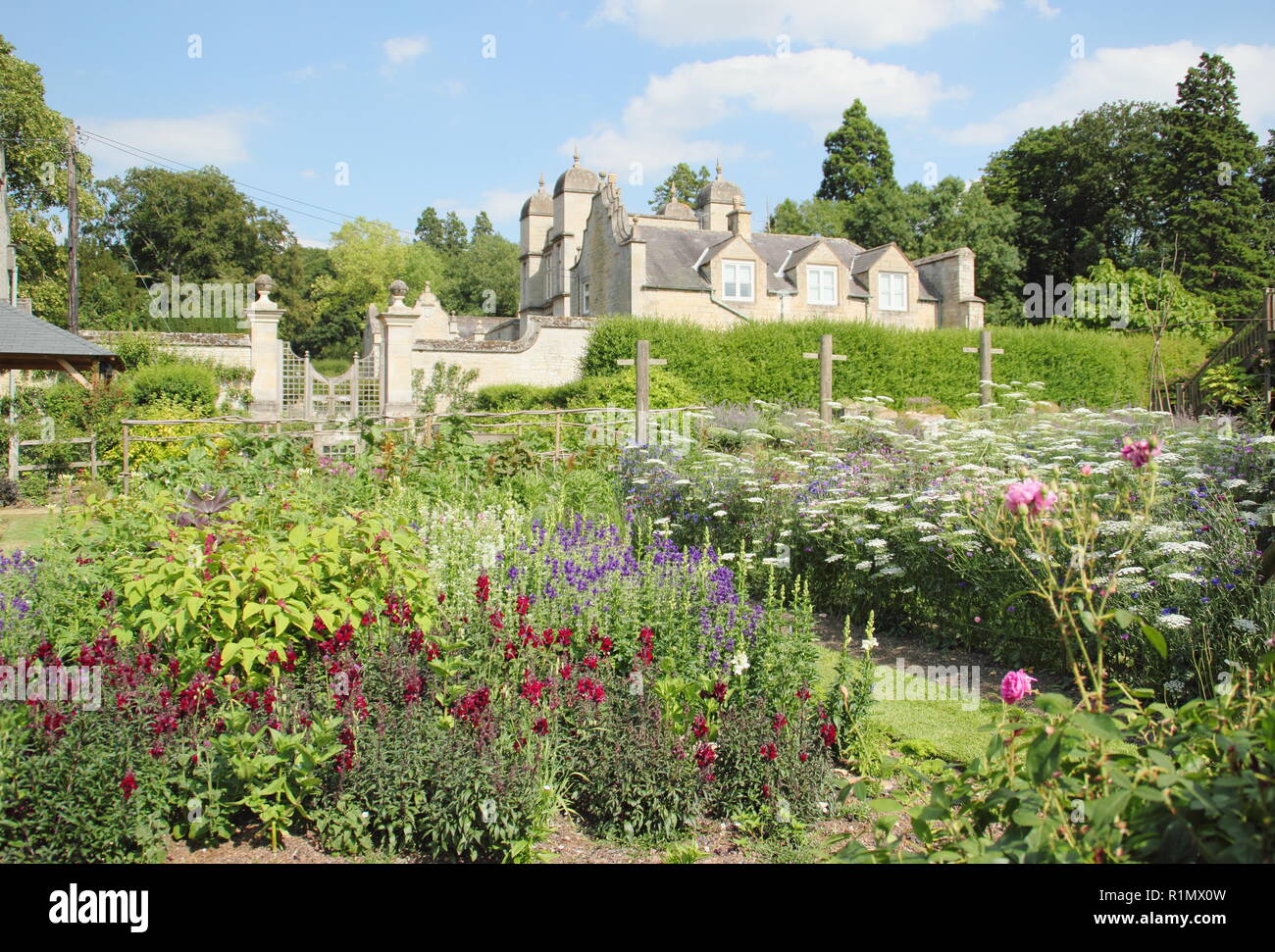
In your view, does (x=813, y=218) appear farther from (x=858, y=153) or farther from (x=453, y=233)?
(x=453, y=233)

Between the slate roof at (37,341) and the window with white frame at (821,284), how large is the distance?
2502 cm

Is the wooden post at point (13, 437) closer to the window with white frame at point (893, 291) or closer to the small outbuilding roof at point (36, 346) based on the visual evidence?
the small outbuilding roof at point (36, 346)

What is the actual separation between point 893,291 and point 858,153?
24.1 meters

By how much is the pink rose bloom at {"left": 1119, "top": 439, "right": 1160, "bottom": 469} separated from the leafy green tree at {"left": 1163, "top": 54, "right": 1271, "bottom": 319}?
42.4m

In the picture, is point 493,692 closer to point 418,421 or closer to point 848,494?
point 848,494

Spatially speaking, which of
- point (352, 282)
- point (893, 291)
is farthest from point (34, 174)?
point (893, 291)

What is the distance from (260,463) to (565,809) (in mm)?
6383

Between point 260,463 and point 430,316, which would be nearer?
point 260,463

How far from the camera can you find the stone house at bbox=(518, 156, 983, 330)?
3130 cm

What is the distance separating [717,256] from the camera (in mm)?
31672

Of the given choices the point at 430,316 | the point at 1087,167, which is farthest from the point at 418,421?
the point at 1087,167

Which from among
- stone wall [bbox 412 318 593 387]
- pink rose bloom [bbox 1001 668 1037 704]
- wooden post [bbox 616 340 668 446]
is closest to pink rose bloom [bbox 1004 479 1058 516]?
pink rose bloom [bbox 1001 668 1037 704]

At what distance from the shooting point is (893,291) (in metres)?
35.2
